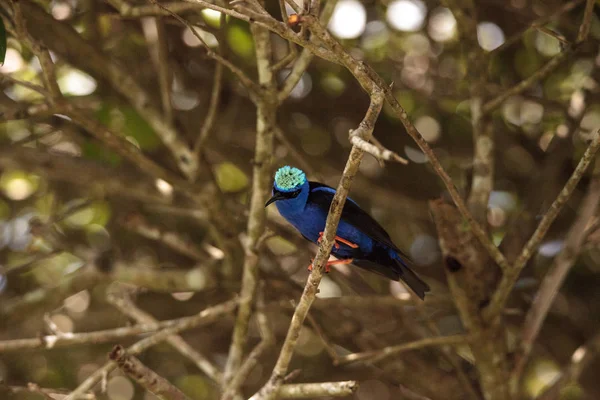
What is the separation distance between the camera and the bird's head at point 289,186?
13.4 ft

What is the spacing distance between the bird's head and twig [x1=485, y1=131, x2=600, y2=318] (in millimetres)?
1214

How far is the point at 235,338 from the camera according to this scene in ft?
14.5

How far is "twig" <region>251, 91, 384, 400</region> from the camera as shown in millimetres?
2727

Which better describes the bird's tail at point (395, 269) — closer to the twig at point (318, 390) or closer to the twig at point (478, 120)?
the twig at point (478, 120)

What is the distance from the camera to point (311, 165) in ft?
18.1

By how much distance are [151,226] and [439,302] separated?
2084 millimetres

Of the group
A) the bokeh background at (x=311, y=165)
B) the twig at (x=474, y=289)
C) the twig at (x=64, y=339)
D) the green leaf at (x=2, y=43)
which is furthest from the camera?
the bokeh background at (x=311, y=165)

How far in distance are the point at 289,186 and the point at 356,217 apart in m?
0.41

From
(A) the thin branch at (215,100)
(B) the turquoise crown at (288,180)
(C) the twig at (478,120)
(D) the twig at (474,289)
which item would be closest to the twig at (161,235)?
(A) the thin branch at (215,100)

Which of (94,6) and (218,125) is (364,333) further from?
(94,6)

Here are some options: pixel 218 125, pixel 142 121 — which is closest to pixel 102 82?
pixel 142 121

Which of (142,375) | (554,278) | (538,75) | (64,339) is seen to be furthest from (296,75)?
(554,278)

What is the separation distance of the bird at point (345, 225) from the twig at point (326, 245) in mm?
681

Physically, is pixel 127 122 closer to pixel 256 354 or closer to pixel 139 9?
pixel 139 9
